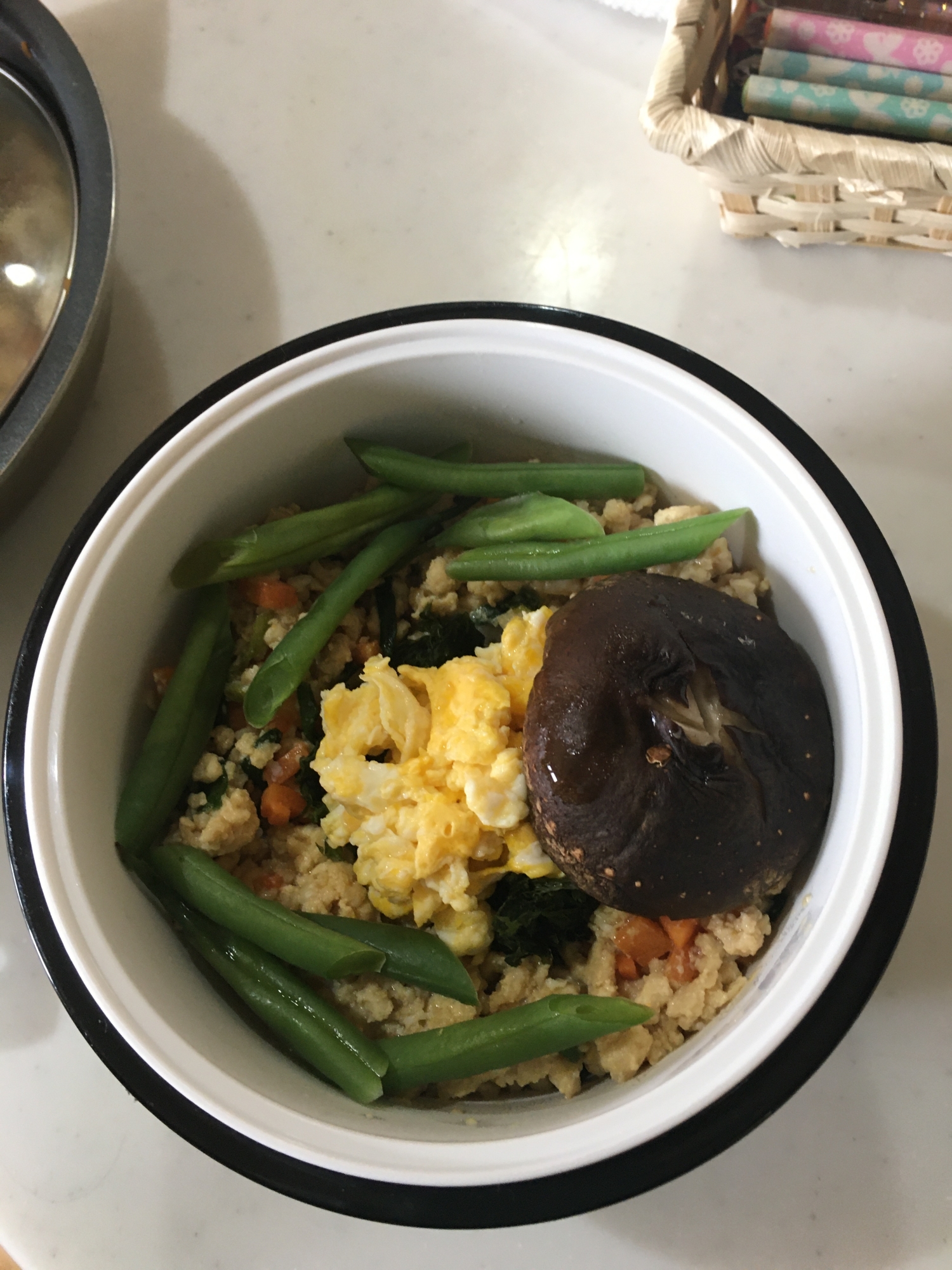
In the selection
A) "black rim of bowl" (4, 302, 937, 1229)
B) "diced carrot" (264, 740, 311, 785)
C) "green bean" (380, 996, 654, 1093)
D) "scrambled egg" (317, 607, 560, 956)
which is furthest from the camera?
"diced carrot" (264, 740, 311, 785)

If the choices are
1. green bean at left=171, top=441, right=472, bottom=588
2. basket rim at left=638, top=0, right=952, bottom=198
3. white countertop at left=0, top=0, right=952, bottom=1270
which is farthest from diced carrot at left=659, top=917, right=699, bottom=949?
basket rim at left=638, top=0, right=952, bottom=198

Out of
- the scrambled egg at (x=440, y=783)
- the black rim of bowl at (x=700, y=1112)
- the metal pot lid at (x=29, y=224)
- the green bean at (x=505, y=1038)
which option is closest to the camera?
the black rim of bowl at (x=700, y=1112)

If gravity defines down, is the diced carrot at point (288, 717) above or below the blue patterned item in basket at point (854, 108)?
below

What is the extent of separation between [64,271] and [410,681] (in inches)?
32.5

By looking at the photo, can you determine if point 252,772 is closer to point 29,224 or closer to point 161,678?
point 161,678

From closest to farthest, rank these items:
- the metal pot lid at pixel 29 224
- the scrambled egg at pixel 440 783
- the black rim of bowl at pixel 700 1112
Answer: the black rim of bowl at pixel 700 1112
the scrambled egg at pixel 440 783
the metal pot lid at pixel 29 224

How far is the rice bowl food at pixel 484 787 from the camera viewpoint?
98 cm

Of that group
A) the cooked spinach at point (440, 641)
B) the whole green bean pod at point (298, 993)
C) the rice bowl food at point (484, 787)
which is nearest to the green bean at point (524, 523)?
the rice bowl food at point (484, 787)

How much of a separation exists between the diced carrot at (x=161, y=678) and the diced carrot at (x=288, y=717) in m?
0.14

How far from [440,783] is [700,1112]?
0.45m

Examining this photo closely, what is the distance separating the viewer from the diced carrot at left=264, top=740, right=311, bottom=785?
118cm

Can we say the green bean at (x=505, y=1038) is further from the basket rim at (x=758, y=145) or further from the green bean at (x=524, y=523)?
the basket rim at (x=758, y=145)

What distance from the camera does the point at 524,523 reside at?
1.16 meters

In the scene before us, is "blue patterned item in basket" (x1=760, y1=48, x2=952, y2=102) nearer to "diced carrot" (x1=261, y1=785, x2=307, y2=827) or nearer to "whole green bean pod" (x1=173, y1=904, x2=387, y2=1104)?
"diced carrot" (x1=261, y1=785, x2=307, y2=827)
